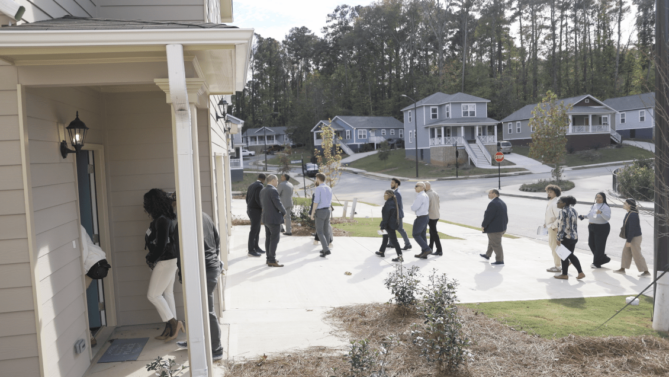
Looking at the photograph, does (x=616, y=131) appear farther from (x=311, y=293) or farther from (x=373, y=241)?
(x=311, y=293)

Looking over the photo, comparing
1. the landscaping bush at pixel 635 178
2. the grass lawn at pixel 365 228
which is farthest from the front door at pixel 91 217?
the landscaping bush at pixel 635 178

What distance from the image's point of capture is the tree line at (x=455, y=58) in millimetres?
70312

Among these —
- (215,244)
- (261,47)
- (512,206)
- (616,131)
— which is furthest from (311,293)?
(261,47)

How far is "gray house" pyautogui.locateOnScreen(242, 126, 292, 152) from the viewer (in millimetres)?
84188

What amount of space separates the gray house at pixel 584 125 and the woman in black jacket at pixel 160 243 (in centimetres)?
4957

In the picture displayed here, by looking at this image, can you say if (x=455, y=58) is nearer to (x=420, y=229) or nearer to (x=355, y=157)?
(x=355, y=157)

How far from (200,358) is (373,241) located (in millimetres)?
9531

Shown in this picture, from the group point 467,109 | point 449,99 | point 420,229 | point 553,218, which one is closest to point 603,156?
point 467,109

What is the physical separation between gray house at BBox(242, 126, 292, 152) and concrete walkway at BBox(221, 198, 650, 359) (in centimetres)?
7241

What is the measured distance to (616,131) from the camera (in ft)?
192

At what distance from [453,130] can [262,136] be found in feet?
142

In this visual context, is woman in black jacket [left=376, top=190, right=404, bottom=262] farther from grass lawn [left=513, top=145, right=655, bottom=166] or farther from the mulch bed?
grass lawn [left=513, top=145, right=655, bottom=166]

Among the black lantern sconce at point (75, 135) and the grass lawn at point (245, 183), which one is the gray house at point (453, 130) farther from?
the black lantern sconce at point (75, 135)

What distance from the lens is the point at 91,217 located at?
19.3 ft
